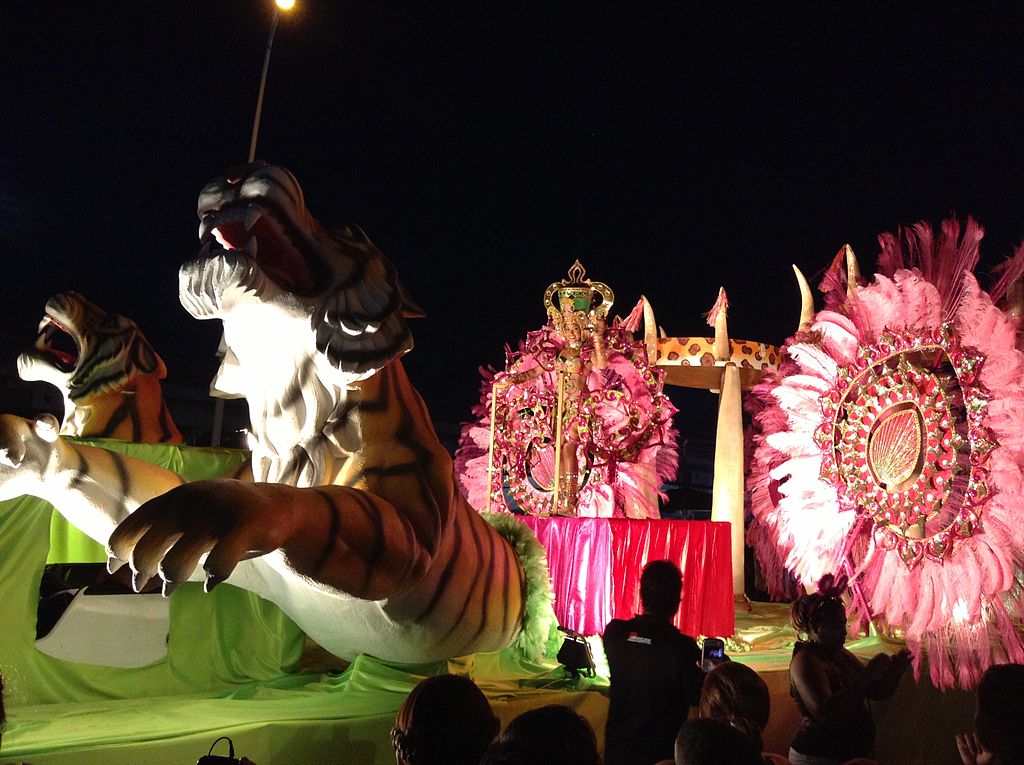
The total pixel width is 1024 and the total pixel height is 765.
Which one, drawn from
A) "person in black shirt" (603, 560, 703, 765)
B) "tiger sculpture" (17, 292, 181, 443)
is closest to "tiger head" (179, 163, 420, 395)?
"person in black shirt" (603, 560, 703, 765)

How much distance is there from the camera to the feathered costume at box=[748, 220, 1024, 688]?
155 inches

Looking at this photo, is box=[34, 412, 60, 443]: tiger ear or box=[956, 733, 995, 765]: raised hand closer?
box=[956, 733, 995, 765]: raised hand

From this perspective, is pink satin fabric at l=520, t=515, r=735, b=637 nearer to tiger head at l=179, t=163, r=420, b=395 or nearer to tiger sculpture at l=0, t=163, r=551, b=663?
tiger sculpture at l=0, t=163, r=551, b=663

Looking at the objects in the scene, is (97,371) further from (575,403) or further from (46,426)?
(575,403)

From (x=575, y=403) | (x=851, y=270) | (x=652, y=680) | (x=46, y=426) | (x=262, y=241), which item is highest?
(x=851, y=270)

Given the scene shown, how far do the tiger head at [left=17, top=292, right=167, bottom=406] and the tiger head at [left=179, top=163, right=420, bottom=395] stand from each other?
1441 millimetres

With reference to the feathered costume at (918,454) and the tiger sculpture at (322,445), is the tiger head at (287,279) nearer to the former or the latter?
the tiger sculpture at (322,445)

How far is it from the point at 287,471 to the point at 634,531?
7.80 ft

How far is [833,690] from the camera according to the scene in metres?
2.61

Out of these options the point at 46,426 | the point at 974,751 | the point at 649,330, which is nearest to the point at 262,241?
the point at 46,426

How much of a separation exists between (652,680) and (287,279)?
64.6 inches

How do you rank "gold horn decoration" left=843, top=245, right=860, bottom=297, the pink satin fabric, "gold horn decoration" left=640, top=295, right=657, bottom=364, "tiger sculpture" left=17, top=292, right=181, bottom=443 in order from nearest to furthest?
1. "tiger sculpture" left=17, top=292, right=181, bottom=443
2. the pink satin fabric
3. "gold horn decoration" left=843, top=245, right=860, bottom=297
4. "gold horn decoration" left=640, top=295, right=657, bottom=364

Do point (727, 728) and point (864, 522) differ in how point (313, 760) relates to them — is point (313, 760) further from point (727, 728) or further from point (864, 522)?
point (864, 522)

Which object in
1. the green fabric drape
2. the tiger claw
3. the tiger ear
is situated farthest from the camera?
the tiger ear
